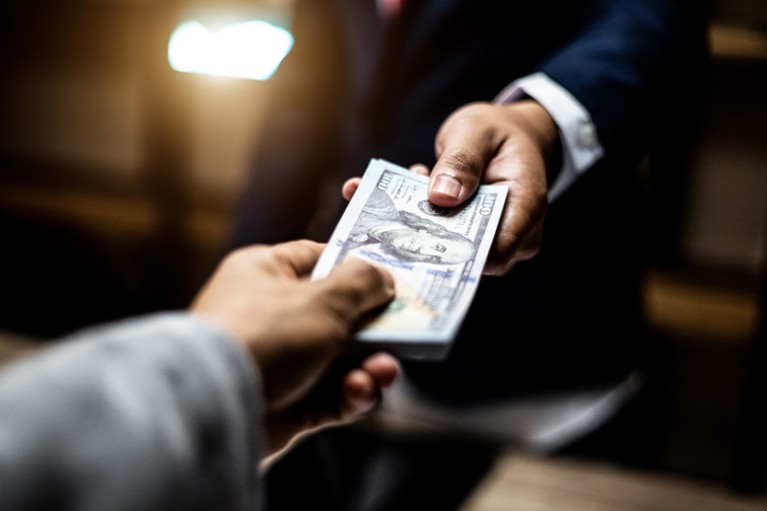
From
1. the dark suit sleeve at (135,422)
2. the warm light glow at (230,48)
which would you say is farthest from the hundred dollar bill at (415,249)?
the warm light glow at (230,48)

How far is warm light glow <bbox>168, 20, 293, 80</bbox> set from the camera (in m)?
1.35

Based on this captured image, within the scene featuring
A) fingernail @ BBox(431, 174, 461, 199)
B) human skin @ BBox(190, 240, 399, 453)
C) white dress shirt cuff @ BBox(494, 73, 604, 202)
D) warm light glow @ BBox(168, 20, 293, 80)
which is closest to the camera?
human skin @ BBox(190, 240, 399, 453)

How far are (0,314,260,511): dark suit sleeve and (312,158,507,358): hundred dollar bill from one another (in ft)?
0.41

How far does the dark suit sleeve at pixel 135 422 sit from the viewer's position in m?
0.26

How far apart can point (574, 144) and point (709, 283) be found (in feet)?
4.46

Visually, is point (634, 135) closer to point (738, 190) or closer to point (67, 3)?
point (738, 190)

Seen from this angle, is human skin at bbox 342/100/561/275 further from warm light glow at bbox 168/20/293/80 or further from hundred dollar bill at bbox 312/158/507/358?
warm light glow at bbox 168/20/293/80

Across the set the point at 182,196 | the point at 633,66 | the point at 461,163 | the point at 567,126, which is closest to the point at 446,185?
the point at 461,163

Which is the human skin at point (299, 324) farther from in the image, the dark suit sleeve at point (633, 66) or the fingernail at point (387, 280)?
the dark suit sleeve at point (633, 66)

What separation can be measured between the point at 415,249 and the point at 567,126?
247mm

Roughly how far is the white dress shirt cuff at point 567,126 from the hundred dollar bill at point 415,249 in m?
0.13

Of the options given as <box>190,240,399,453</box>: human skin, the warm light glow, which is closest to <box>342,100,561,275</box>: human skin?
<box>190,240,399,453</box>: human skin

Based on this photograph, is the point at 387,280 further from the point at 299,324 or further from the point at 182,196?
the point at 182,196

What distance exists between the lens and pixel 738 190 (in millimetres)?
1850
